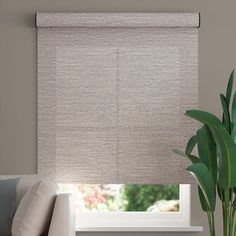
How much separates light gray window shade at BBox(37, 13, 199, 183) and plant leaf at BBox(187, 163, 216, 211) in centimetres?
64

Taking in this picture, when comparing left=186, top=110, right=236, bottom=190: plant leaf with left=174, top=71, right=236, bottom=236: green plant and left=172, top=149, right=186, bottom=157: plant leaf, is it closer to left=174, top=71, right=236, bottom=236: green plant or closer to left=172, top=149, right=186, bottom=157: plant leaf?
left=174, top=71, right=236, bottom=236: green plant

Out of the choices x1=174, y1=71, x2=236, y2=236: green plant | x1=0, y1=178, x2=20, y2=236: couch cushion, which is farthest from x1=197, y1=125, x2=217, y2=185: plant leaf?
x1=0, y1=178, x2=20, y2=236: couch cushion

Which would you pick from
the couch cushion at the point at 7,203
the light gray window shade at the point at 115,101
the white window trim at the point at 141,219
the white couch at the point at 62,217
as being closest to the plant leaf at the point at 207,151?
the light gray window shade at the point at 115,101

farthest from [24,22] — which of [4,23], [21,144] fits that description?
[21,144]

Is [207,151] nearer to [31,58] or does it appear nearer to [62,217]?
[62,217]

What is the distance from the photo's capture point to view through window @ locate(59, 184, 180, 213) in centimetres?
578

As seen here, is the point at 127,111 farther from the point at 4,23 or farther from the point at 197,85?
the point at 4,23

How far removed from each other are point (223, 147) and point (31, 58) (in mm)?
1769

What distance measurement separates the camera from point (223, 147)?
470 centimetres

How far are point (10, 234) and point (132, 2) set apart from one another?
2.07 meters

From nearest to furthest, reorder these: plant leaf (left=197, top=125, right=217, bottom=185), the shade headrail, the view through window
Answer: plant leaf (left=197, top=125, right=217, bottom=185), the shade headrail, the view through window

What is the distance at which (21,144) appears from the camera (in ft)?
18.2

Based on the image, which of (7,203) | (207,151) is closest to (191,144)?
(207,151)

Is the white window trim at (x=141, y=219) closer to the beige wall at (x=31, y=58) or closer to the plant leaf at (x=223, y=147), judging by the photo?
the beige wall at (x=31, y=58)
